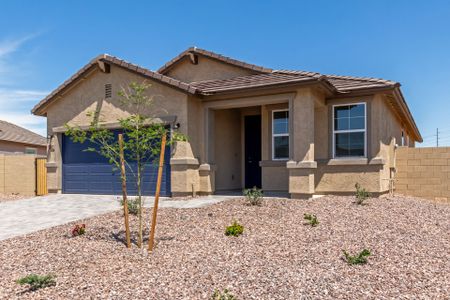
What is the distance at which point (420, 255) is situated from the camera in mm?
6121

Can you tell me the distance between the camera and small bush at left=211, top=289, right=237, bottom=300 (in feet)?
13.9

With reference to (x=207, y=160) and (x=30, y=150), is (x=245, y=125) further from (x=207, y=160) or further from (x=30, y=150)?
(x=30, y=150)

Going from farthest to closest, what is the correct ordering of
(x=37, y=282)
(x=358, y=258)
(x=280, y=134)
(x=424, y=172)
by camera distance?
(x=424, y=172) → (x=280, y=134) → (x=358, y=258) → (x=37, y=282)

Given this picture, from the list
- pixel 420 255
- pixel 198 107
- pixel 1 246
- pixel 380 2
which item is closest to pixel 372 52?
pixel 380 2

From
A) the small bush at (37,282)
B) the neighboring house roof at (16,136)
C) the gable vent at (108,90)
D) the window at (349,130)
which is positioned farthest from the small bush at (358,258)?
the neighboring house roof at (16,136)

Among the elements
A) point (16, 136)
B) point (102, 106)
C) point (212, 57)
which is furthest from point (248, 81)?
point (16, 136)

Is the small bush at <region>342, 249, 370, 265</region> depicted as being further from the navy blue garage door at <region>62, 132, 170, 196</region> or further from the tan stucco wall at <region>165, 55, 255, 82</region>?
the tan stucco wall at <region>165, 55, 255, 82</region>

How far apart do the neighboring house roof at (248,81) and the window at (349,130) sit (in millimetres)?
598

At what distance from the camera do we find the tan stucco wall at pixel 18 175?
56.5 feet

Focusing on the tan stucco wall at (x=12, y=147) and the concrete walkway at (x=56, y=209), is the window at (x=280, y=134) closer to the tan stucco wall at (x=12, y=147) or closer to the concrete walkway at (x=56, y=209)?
the concrete walkway at (x=56, y=209)

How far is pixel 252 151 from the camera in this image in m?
14.4

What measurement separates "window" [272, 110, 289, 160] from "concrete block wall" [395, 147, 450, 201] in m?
4.84

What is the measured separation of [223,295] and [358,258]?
2344mm

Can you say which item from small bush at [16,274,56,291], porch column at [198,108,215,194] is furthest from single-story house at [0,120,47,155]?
small bush at [16,274,56,291]
